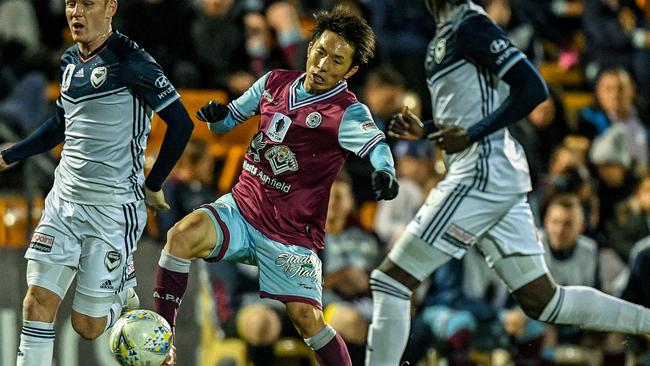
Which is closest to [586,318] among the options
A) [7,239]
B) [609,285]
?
[609,285]

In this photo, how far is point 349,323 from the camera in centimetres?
978

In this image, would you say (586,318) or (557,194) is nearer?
(586,318)

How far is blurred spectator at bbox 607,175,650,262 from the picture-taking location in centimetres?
1166

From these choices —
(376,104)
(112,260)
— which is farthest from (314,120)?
(376,104)

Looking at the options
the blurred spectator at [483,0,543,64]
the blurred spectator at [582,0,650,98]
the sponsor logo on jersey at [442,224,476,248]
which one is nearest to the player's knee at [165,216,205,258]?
the sponsor logo on jersey at [442,224,476,248]

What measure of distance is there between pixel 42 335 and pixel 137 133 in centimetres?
114

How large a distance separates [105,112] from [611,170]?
21.5 feet

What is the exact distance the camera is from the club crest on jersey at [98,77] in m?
7.16

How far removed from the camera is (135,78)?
23.5ft

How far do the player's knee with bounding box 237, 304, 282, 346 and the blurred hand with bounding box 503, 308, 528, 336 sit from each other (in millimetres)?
Result: 1719

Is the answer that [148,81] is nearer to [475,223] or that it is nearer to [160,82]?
[160,82]

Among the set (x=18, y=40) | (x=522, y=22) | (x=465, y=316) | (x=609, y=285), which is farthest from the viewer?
(x=522, y=22)

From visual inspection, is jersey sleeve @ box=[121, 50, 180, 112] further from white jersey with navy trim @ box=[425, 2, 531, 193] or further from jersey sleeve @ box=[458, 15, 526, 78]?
jersey sleeve @ box=[458, 15, 526, 78]

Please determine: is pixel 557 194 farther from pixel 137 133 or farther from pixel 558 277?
pixel 137 133
